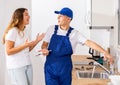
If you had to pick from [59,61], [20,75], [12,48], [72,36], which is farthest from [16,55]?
[72,36]

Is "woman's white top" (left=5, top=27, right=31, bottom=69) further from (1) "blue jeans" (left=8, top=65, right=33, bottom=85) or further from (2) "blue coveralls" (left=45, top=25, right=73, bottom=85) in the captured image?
(2) "blue coveralls" (left=45, top=25, right=73, bottom=85)

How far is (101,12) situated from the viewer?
11.5 feet

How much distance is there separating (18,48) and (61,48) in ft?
1.64

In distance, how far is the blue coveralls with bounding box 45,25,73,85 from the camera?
2658 millimetres

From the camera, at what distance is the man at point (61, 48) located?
2660mm

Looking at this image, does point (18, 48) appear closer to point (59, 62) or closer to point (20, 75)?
point (20, 75)

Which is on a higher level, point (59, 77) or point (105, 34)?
point (105, 34)

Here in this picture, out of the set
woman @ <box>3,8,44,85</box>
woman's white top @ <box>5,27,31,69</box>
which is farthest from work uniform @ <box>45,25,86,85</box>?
woman's white top @ <box>5,27,31,69</box>

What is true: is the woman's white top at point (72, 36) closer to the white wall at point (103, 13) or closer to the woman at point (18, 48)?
the woman at point (18, 48)

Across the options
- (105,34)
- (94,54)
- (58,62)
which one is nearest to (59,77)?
(58,62)

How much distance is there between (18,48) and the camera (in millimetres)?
2863

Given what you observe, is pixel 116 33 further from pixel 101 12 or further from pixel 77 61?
pixel 77 61

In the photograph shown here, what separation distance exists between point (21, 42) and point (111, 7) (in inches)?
53.4

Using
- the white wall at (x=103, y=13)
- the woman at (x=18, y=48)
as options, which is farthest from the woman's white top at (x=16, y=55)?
the white wall at (x=103, y=13)
